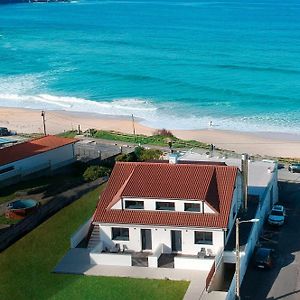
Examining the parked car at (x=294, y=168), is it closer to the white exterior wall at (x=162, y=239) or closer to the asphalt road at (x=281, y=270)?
the asphalt road at (x=281, y=270)

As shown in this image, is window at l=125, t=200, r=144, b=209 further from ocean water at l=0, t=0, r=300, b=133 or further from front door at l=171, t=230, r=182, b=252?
ocean water at l=0, t=0, r=300, b=133

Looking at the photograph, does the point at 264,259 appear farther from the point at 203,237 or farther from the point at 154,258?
the point at 154,258

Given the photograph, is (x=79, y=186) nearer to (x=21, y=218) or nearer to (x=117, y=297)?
(x=21, y=218)

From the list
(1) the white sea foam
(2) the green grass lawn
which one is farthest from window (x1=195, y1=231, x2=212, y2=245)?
(1) the white sea foam

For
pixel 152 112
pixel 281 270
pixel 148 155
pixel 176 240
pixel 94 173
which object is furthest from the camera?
pixel 152 112

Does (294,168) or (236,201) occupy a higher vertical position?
(236,201)

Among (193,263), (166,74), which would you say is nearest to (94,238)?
(193,263)

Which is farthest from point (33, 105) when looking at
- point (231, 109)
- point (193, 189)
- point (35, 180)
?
point (193, 189)
